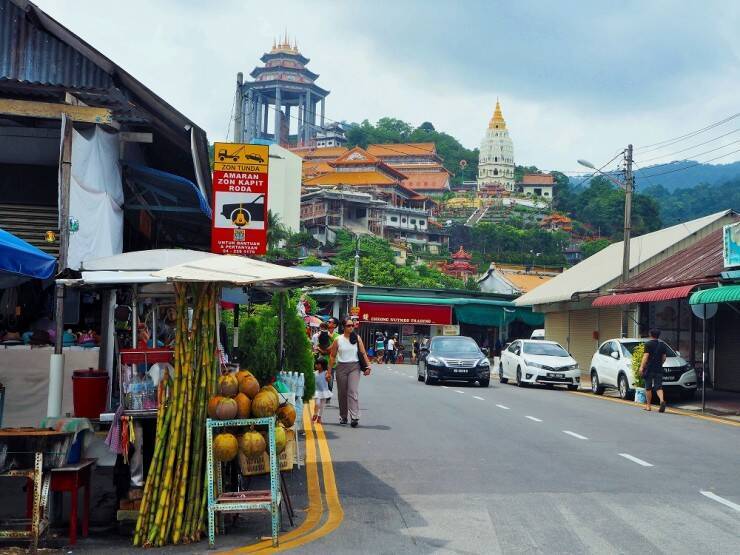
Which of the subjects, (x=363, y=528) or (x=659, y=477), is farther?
(x=659, y=477)

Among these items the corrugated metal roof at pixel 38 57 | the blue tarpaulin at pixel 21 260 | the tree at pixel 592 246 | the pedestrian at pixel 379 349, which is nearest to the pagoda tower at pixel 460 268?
the tree at pixel 592 246

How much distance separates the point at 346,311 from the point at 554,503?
170 feet

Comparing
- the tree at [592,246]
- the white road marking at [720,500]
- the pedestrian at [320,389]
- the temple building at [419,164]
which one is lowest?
the white road marking at [720,500]

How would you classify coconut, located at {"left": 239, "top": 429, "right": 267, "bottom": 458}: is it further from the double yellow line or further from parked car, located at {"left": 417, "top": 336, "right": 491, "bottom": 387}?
parked car, located at {"left": 417, "top": 336, "right": 491, "bottom": 387}

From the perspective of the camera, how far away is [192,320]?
25.1 ft

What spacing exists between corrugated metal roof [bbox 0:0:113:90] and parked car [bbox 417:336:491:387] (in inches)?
612

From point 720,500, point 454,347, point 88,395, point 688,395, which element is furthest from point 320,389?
point 454,347

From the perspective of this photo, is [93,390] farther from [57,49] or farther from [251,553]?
[57,49]

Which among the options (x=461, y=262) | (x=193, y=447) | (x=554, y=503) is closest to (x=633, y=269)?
(x=554, y=503)

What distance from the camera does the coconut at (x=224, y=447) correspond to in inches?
289

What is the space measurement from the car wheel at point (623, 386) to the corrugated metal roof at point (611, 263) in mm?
10527

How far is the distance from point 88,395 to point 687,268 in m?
23.2

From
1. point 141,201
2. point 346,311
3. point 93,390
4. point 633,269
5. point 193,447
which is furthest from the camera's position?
point 346,311

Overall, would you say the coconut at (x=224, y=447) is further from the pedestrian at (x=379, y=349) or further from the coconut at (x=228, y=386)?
the pedestrian at (x=379, y=349)
